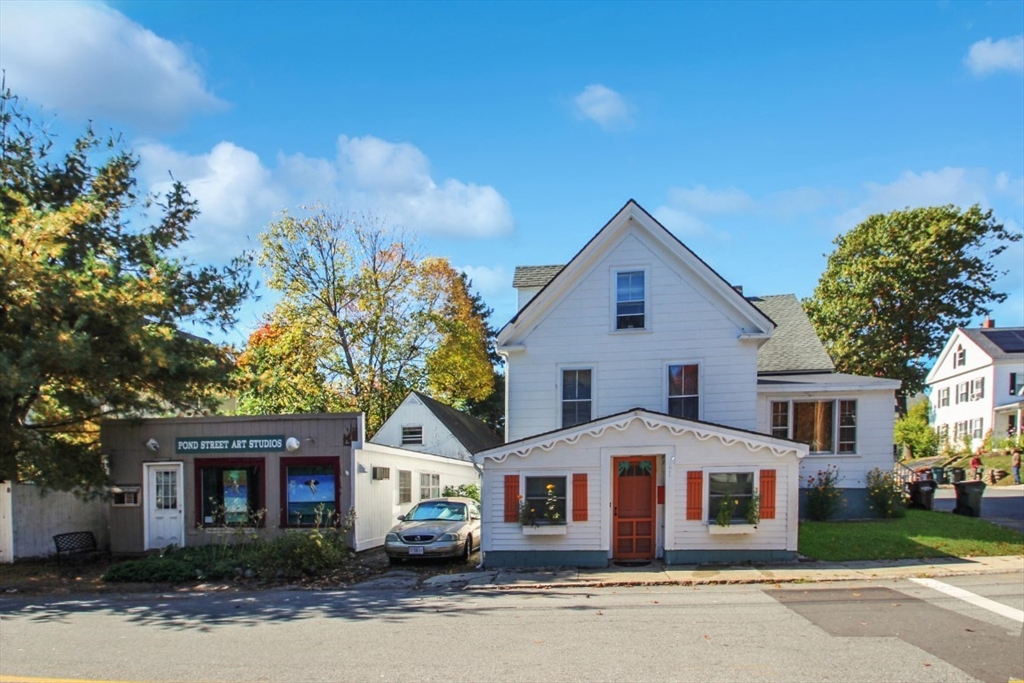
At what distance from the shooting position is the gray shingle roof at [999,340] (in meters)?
46.2

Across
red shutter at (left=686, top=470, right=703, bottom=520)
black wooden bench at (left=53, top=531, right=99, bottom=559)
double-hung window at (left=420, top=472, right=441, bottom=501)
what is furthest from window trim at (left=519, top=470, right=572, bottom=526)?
black wooden bench at (left=53, top=531, right=99, bottom=559)

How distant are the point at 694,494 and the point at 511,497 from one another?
3993 millimetres

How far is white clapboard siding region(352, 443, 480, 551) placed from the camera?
18547 millimetres

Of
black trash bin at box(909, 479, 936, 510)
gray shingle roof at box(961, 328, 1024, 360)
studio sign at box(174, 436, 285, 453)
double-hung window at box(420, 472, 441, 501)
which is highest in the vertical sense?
gray shingle roof at box(961, 328, 1024, 360)

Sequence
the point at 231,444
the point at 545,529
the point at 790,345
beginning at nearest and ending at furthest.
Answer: the point at 545,529 → the point at 231,444 → the point at 790,345

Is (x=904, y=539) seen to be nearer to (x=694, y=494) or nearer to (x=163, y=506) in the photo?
(x=694, y=494)

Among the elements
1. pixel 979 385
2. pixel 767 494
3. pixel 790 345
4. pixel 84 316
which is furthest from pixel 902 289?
pixel 84 316

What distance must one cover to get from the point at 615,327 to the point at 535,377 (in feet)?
8.40

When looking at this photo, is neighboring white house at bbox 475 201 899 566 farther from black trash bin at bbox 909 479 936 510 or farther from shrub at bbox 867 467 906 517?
black trash bin at bbox 909 479 936 510

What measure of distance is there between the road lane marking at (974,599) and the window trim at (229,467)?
14.9 meters

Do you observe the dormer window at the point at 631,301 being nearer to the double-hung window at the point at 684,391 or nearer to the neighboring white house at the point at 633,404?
the neighboring white house at the point at 633,404

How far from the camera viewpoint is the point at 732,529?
593 inches

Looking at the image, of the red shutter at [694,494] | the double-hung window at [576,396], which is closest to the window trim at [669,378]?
the double-hung window at [576,396]

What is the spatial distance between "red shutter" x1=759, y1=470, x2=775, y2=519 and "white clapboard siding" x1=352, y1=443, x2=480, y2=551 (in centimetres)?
987
